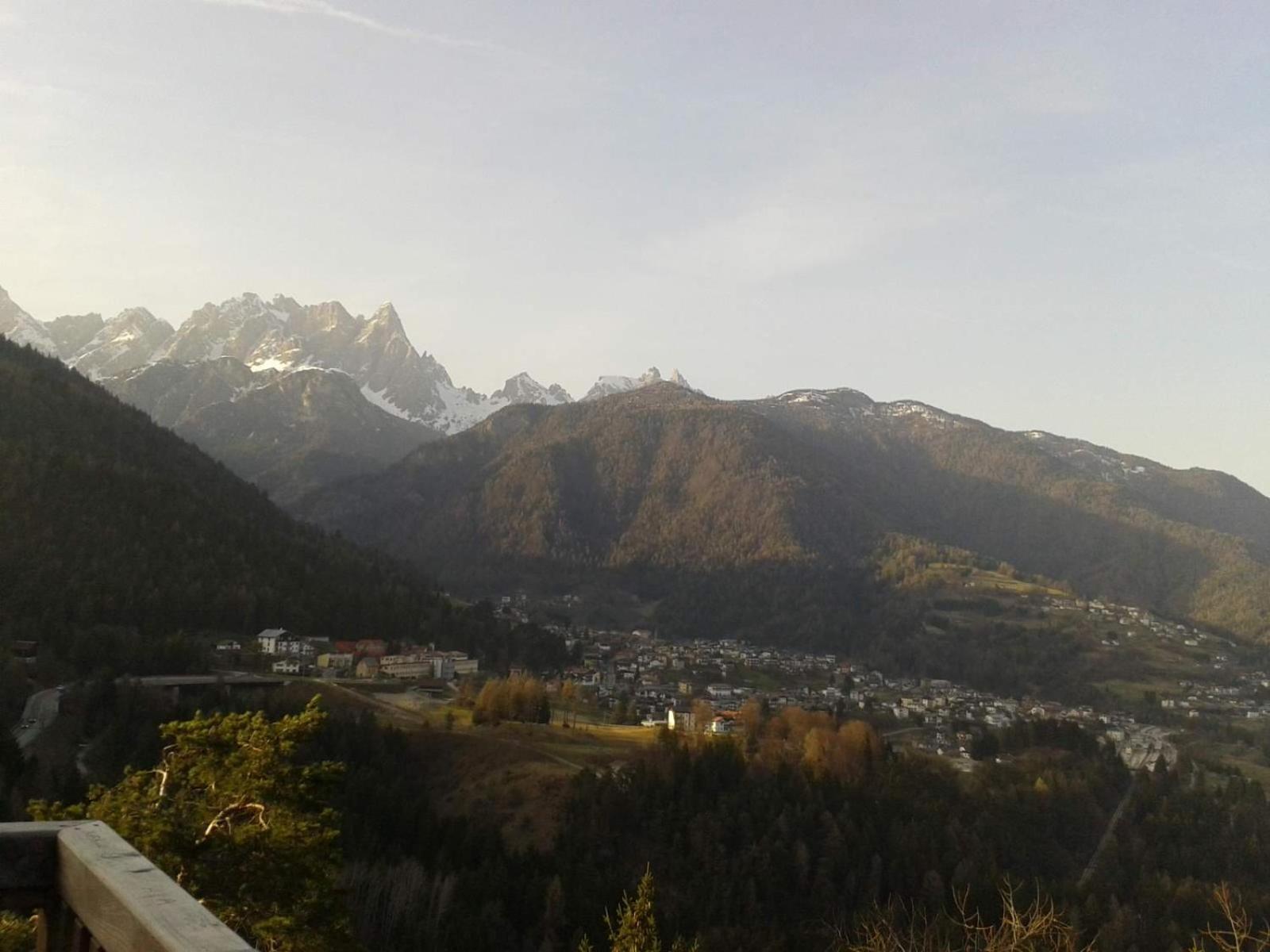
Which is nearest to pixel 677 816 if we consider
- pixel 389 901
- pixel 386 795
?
pixel 386 795

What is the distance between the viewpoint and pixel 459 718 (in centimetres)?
6400

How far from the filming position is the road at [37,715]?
160 feet

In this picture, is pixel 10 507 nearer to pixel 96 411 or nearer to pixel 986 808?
pixel 96 411

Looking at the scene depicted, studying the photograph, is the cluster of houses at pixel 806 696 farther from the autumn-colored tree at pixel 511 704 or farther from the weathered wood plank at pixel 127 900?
the weathered wood plank at pixel 127 900

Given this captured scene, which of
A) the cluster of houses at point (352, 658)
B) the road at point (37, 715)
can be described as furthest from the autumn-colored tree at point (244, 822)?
the cluster of houses at point (352, 658)

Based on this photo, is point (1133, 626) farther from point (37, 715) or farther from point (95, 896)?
point (95, 896)

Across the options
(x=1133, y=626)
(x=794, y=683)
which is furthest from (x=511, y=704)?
(x=1133, y=626)

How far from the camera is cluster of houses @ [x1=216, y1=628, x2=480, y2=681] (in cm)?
7544

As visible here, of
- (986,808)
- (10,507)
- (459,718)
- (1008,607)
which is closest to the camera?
(986,808)

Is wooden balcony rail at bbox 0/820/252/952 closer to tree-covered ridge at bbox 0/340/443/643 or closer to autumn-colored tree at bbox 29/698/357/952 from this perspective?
autumn-colored tree at bbox 29/698/357/952

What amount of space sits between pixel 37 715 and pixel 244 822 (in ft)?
164

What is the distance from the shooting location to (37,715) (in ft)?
173

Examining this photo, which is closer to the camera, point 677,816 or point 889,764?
point 677,816

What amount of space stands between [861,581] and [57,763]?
144m
